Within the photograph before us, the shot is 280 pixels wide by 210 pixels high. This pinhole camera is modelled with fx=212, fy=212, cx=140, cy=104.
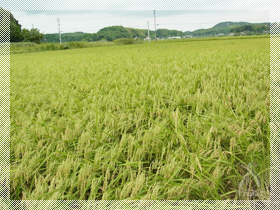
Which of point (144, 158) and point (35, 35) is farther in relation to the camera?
point (35, 35)

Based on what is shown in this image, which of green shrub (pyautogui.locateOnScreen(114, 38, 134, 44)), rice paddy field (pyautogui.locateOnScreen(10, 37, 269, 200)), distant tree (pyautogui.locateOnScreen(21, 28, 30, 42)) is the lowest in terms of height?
rice paddy field (pyautogui.locateOnScreen(10, 37, 269, 200))

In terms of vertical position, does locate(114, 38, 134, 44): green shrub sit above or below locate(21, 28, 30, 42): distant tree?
below

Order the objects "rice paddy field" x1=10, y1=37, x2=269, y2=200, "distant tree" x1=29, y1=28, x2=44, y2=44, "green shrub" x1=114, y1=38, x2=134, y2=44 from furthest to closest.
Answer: "distant tree" x1=29, y1=28, x2=44, y2=44 → "green shrub" x1=114, y1=38, x2=134, y2=44 → "rice paddy field" x1=10, y1=37, x2=269, y2=200

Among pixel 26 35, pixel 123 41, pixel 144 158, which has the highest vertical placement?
pixel 26 35

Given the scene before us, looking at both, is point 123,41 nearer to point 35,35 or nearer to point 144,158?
point 35,35

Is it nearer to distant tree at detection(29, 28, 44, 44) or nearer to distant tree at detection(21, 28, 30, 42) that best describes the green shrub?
distant tree at detection(21, 28, 30, 42)

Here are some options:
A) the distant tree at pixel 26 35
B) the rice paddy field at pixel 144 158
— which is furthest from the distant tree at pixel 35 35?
the rice paddy field at pixel 144 158

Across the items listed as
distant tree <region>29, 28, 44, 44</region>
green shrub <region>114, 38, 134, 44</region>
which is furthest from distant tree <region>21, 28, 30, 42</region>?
green shrub <region>114, 38, 134, 44</region>

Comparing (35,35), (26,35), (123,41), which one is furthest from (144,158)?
(35,35)

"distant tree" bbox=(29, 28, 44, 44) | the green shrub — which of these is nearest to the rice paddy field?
the green shrub

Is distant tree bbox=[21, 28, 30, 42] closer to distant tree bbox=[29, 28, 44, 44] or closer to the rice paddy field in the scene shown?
distant tree bbox=[29, 28, 44, 44]

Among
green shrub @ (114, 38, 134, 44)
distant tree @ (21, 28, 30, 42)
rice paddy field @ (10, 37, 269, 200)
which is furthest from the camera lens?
distant tree @ (21, 28, 30, 42)

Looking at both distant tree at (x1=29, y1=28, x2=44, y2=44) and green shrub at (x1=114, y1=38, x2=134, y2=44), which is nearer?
green shrub at (x1=114, y1=38, x2=134, y2=44)

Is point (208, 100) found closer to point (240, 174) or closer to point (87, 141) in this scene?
point (240, 174)
